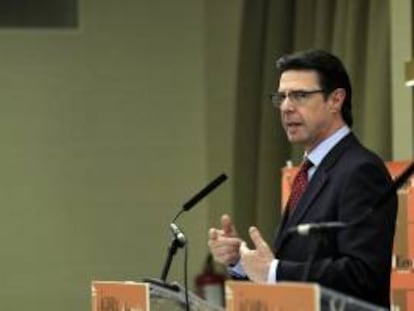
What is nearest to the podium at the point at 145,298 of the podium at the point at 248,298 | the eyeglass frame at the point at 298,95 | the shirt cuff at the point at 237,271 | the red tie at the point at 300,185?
the podium at the point at 248,298

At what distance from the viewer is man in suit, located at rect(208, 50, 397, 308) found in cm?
191

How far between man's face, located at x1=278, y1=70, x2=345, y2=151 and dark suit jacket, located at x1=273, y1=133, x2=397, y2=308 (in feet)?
0.20

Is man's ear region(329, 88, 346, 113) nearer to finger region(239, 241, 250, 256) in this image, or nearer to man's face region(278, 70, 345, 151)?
man's face region(278, 70, 345, 151)

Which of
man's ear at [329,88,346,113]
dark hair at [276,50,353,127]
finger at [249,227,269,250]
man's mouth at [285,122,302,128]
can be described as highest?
dark hair at [276,50,353,127]

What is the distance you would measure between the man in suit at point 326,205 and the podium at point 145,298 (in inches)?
6.0

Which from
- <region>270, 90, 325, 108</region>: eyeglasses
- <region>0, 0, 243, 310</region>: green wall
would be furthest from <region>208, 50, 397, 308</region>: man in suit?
<region>0, 0, 243, 310</region>: green wall

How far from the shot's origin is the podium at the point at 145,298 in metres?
1.96

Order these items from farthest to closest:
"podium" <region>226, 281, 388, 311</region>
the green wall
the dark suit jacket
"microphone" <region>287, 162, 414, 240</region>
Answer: the green wall
the dark suit jacket
"microphone" <region>287, 162, 414, 240</region>
"podium" <region>226, 281, 388, 311</region>

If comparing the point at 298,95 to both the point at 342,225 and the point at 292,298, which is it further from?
the point at 292,298

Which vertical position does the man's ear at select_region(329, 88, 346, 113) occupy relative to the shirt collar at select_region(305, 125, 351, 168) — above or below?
above

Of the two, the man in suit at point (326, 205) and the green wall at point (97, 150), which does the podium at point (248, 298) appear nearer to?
the man in suit at point (326, 205)

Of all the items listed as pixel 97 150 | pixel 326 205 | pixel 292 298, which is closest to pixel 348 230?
pixel 326 205

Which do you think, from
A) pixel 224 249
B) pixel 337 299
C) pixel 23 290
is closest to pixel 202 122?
pixel 23 290

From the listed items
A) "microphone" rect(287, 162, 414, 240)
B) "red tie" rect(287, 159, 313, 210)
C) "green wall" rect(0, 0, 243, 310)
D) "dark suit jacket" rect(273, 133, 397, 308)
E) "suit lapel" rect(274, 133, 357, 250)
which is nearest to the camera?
"microphone" rect(287, 162, 414, 240)
